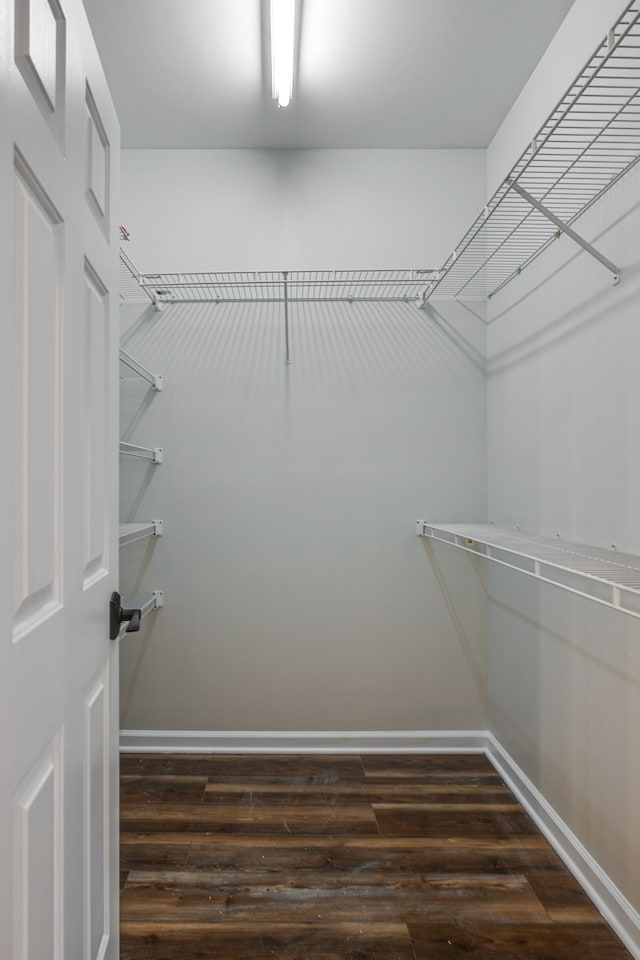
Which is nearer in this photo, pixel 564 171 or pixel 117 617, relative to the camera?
pixel 117 617

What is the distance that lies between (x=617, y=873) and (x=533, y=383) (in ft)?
4.99

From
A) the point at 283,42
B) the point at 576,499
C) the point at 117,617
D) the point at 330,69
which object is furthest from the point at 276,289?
the point at 117,617

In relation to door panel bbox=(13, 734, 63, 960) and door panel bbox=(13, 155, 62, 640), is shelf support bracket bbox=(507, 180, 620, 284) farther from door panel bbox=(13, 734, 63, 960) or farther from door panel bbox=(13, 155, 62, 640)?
door panel bbox=(13, 734, 63, 960)

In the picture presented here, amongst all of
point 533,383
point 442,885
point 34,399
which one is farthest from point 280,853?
point 533,383

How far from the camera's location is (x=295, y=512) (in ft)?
7.96

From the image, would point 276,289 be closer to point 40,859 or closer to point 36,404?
point 36,404

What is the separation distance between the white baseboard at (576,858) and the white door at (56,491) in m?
1.26

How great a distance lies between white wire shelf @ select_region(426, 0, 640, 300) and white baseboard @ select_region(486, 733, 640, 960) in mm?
1686

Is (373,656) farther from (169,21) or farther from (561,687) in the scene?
(169,21)

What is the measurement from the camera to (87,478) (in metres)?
0.98

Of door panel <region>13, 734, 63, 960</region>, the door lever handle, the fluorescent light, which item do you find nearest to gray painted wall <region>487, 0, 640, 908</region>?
the fluorescent light

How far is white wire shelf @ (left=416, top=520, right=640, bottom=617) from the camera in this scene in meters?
1.00

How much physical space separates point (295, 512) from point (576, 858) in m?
1.54

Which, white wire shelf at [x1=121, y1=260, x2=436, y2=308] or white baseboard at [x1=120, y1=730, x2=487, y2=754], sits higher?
white wire shelf at [x1=121, y1=260, x2=436, y2=308]
